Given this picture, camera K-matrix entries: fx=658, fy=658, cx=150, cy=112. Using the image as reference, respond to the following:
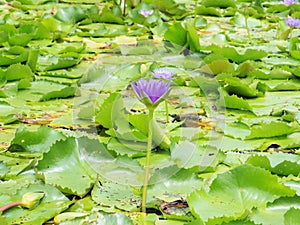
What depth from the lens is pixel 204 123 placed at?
1.68 metres

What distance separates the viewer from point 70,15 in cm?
314

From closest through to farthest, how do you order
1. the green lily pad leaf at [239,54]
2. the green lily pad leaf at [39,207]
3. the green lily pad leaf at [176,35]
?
1. the green lily pad leaf at [39,207]
2. the green lily pad leaf at [239,54]
3. the green lily pad leaf at [176,35]

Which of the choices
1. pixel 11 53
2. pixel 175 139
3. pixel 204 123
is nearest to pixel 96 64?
pixel 11 53

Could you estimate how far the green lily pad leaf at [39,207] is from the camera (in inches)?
44.0

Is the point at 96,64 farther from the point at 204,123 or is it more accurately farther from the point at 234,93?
the point at 204,123

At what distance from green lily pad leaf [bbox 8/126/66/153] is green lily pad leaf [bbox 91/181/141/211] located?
0.74 ft

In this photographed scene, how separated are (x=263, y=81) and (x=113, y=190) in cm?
103

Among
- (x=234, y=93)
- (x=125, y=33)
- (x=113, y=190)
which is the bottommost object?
(x=125, y=33)

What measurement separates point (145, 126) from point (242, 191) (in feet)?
1.25

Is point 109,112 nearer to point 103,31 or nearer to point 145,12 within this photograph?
point 103,31

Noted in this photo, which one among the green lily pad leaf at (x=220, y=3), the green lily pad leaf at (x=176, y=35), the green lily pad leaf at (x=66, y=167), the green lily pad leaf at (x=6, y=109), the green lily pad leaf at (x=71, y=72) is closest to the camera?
the green lily pad leaf at (x=66, y=167)

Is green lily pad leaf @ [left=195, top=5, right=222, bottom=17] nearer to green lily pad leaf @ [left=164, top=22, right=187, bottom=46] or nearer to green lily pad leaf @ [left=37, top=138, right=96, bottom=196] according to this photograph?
green lily pad leaf @ [left=164, top=22, right=187, bottom=46]

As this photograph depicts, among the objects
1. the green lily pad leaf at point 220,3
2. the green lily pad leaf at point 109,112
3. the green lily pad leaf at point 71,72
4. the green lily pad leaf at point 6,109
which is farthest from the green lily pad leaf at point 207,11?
the green lily pad leaf at point 109,112

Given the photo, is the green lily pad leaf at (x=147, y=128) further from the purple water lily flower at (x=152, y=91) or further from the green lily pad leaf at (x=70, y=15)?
the green lily pad leaf at (x=70, y=15)
